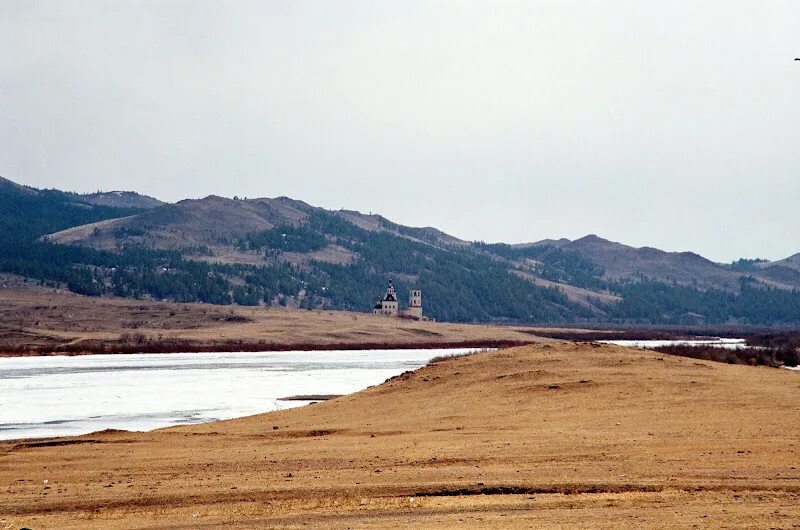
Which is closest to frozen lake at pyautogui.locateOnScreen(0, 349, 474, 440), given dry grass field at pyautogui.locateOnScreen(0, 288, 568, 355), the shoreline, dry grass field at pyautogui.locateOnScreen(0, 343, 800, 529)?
dry grass field at pyautogui.locateOnScreen(0, 343, 800, 529)

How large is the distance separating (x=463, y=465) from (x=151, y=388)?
1231 inches

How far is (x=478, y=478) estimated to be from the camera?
17.7 meters

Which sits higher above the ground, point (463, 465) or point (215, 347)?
point (215, 347)

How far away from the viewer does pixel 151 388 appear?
48188mm

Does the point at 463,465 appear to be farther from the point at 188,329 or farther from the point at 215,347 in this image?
the point at 188,329

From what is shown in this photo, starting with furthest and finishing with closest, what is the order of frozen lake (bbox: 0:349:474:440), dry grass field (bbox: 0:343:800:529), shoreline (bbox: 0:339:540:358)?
1. shoreline (bbox: 0:339:540:358)
2. frozen lake (bbox: 0:349:474:440)
3. dry grass field (bbox: 0:343:800:529)

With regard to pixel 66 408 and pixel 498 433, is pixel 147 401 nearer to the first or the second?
pixel 66 408

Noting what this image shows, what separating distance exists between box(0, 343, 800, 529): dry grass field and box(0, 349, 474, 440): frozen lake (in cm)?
450

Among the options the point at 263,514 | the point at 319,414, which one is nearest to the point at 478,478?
the point at 263,514

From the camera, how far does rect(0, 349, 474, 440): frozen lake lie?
33.8 m

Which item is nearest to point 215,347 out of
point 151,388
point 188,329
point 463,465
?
point 188,329

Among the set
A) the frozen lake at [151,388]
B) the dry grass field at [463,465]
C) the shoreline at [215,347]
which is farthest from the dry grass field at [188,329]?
the dry grass field at [463,465]

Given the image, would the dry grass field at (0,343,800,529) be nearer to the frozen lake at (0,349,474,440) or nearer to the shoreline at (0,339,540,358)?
the frozen lake at (0,349,474,440)

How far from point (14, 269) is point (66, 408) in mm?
164719
